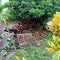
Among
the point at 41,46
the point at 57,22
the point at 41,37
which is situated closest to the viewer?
the point at 57,22

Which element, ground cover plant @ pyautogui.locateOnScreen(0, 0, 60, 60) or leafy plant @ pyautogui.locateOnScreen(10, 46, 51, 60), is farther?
ground cover plant @ pyautogui.locateOnScreen(0, 0, 60, 60)

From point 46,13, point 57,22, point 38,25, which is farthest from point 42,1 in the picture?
point 57,22

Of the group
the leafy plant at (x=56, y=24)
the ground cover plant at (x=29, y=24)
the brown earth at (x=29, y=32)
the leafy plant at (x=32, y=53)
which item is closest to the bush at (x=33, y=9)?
the ground cover plant at (x=29, y=24)

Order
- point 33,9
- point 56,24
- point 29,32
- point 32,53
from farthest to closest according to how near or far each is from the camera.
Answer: point 29,32
point 33,9
point 32,53
point 56,24

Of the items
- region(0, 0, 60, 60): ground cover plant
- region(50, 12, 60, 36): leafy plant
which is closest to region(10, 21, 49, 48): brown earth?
region(0, 0, 60, 60): ground cover plant

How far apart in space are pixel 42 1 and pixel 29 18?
0.46 metres

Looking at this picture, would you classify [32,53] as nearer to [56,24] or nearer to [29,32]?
[29,32]

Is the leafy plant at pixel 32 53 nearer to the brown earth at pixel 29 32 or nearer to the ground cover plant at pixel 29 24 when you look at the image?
the ground cover plant at pixel 29 24

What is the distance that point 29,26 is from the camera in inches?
237

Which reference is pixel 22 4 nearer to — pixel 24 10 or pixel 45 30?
pixel 24 10

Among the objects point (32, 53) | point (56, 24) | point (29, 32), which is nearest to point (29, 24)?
point (29, 32)

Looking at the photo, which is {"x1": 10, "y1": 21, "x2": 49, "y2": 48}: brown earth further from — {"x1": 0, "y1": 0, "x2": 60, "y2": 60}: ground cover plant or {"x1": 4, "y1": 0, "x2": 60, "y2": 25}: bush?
{"x1": 4, "y1": 0, "x2": 60, "y2": 25}: bush

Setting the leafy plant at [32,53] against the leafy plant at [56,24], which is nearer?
the leafy plant at [56,24]

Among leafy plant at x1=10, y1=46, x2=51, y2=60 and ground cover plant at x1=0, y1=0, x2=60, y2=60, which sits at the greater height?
ground cover plant at x1=0, y1=0, x2=60, y2=60
